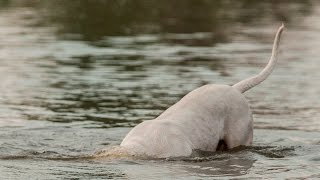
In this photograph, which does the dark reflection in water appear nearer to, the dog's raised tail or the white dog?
the dog's raised tail

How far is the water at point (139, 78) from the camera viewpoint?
10344 millimetres

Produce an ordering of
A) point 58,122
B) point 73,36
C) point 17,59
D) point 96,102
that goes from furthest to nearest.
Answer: point 73,36, point 17,59, point 96,102, point 58,122

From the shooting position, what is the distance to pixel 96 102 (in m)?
14.7

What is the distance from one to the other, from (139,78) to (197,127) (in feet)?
20.2

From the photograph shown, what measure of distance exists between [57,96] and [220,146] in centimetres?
455

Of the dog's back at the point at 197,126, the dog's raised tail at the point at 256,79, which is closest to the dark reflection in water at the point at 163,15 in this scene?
the dog's raised tail at the point at 256,79

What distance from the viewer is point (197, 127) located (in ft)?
34.7

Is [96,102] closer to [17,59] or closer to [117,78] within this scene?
[117,78]

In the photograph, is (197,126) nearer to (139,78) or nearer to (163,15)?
(139,78)

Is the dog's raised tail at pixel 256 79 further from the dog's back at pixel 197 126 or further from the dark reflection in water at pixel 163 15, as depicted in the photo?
the dark reflection in water at pixel 163 15

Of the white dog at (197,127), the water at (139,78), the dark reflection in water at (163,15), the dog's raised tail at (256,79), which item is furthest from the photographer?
the dark reflection in water at (163,15)

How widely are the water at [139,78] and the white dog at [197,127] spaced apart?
116 mm

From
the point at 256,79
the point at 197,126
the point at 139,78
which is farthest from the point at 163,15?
the point at 197,126

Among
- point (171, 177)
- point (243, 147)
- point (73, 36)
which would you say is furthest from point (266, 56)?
point (171, 177)
